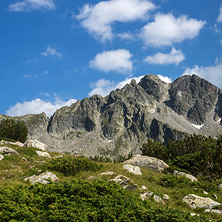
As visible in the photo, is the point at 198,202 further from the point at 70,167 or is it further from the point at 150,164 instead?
the point at 150,164

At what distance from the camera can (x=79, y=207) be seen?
1042 cm

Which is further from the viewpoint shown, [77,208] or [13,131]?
[13,131]

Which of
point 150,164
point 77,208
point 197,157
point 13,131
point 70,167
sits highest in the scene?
point 13,131

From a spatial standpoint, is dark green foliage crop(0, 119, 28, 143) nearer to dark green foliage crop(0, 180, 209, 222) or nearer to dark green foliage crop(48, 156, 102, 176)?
dark green foliage crop(48, 156, 102, 176)

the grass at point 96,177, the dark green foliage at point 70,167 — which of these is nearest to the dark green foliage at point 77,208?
the grass at point 96,177

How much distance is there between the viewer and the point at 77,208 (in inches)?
400

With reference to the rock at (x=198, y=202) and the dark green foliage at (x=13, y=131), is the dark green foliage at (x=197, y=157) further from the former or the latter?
the dark green foliage at (x=13, y=131)

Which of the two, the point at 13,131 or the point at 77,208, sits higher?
the point at 13,131

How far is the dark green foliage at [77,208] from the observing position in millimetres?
9047

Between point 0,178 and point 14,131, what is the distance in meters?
41.7

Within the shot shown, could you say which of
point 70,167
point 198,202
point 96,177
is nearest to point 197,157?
point 198,202

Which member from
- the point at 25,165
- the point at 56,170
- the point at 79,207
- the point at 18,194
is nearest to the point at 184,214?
the point at 79,207

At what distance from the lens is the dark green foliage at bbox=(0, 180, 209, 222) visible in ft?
29.7

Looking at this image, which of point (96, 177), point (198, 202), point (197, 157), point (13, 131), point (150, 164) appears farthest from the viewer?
point (13, 131)
